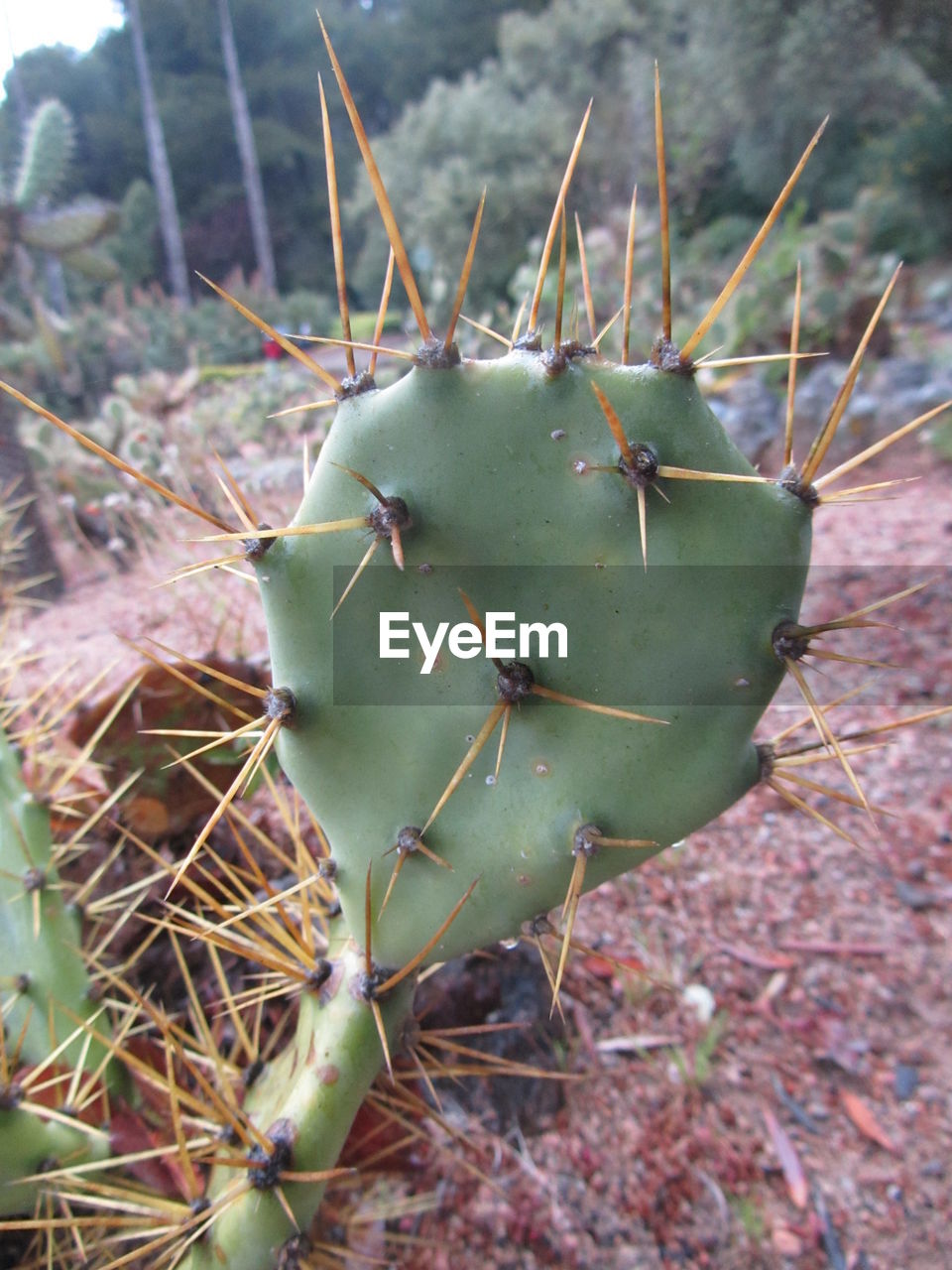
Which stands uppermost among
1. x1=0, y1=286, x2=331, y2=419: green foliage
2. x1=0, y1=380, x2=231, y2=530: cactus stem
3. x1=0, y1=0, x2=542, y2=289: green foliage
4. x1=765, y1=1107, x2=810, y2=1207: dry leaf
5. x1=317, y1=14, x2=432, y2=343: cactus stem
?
x1=0, y1=0, x2=542, y2=289: green foliage

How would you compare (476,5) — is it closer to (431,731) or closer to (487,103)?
(487,103)

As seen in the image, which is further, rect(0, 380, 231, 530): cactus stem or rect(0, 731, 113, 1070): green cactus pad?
rect(0, 731, 113, 1070): green cactus pad

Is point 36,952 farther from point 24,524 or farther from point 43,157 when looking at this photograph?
point 43,157

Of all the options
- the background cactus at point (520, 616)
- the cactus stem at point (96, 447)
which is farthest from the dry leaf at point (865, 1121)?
the cactus stem at point (96, 447)

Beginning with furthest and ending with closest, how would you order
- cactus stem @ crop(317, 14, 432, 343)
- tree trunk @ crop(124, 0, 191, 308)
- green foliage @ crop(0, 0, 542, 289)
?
1. green foliage @ crop(0, 0, 542, 289)
2. tree trunk @ crop(124, 0, 191, 308)
3. cactus stem @ crop(317, 14, 432, 343)

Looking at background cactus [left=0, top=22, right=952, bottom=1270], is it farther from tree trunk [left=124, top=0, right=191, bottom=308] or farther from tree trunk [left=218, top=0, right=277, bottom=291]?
tree trunk [left=218, top=0, right=277, bottom=291]

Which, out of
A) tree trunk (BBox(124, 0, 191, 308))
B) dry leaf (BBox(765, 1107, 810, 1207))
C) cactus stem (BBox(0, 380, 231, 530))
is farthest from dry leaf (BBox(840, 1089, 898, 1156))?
tree trunk (BBox(124, 0, 191, 308))

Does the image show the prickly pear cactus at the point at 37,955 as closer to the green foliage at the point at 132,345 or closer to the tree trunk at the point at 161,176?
the green foliage at the point at 132,345
